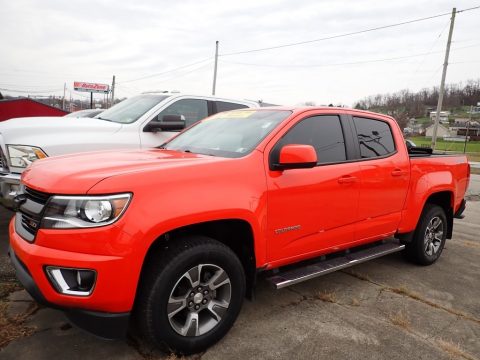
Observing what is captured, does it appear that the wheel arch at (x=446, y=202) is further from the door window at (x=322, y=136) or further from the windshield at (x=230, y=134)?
the windshield at (x=230, y=134)

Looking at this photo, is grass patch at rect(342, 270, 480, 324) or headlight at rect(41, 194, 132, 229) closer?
headlight at rect(41, 194, 132, 229)

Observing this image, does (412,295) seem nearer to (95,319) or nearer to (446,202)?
(446,202)

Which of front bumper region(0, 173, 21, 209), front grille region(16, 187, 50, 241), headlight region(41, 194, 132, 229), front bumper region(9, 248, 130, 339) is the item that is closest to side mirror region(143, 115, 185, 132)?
front bumper region(0, 173, 21, 209)

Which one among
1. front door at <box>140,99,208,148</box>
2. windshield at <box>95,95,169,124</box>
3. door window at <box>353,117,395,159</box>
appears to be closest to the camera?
door window at <box>353,117,395,159</box>

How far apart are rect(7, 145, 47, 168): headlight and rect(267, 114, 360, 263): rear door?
2.82 meters

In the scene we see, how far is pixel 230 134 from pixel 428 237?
2.95 m

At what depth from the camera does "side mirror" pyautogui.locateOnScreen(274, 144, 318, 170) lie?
2807 millimetres

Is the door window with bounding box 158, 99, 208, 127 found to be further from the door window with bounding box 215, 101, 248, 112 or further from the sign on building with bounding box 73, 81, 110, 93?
the sign on building with bounding box 73, 81, 110, 93

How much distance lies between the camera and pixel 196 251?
2504mm

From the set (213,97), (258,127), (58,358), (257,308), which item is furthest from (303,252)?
(213,97)

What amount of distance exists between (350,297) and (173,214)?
2.18 m

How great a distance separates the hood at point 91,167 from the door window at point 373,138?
1.74 metres

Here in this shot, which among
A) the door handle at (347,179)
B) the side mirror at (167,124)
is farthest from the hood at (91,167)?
the side mirror at (167,124)

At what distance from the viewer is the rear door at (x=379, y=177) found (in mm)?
3766
